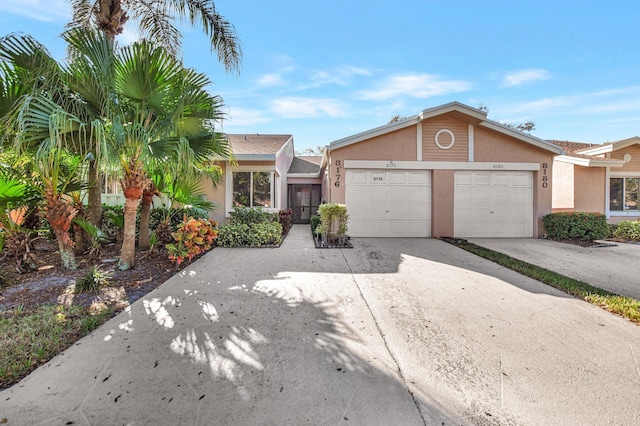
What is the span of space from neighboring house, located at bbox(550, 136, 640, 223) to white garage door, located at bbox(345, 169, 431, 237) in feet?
23.4

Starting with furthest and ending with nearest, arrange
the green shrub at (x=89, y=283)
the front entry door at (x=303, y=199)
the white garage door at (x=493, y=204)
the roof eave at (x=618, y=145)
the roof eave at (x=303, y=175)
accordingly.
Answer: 1. the front entry door at (x=303, y=199)
2. the roof eave at (x=303, y=175)
3. the roof eave at (x=618, y=145)
4. the white garage door at (x=493, y=204)
5. the green shrub at (x=89, y=283)

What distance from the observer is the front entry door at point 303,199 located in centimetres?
1545

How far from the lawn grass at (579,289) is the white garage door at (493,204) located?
3.25 m

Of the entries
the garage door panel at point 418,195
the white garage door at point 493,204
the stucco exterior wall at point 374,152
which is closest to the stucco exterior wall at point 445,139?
the stucco exterior wall at point 374,152

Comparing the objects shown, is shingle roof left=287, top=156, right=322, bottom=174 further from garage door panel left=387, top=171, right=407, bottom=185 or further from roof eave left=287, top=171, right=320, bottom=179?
garage door panel left=387, top=171, right=407, bottom=185

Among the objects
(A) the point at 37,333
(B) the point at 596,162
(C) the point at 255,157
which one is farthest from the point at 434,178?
(A) the point at 37,333

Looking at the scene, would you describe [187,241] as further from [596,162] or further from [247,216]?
[596,162]

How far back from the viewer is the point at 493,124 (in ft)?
30.7

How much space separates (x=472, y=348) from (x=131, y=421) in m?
2.94

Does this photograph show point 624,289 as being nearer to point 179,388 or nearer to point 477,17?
point 179,388

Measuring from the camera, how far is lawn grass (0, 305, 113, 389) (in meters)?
2.26

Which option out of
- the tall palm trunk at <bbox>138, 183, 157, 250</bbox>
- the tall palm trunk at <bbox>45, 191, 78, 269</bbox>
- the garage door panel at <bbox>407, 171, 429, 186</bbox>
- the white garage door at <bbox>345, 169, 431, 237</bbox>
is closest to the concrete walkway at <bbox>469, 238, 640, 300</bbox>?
the white garage door at <bbox>345, 169, 431, 237</bbox>

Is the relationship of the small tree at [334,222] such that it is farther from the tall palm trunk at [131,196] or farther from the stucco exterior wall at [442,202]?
the tall palm trunk at [131,196]

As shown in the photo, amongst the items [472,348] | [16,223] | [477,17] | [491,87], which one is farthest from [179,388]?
[491,87]
